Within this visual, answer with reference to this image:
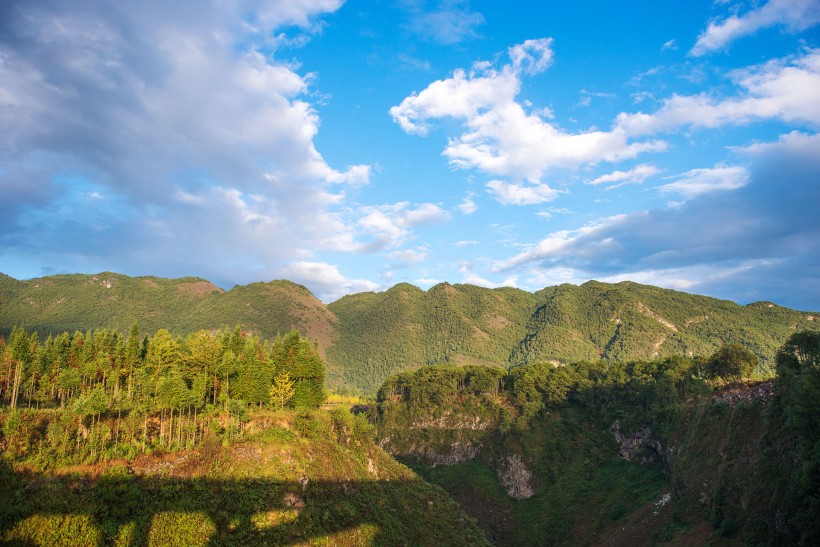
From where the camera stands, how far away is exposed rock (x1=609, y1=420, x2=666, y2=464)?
286 ft

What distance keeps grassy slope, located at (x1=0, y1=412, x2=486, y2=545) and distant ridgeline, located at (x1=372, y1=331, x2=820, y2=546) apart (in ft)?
96.8

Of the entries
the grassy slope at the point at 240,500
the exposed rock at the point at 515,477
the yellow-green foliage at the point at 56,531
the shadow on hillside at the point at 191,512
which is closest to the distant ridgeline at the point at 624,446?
the exposed rock at the point at 515,477

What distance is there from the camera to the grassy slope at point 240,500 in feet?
107

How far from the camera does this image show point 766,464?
41.3 metres

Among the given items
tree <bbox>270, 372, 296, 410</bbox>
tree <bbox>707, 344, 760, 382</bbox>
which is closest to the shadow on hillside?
tree <bbox>270, 372, 296, 410</bbox>

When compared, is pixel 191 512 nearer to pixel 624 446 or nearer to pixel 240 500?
pixel 240 500

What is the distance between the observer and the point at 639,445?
302ft

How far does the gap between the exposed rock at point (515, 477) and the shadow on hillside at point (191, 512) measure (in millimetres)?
48730

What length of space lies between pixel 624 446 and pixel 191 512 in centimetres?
9286

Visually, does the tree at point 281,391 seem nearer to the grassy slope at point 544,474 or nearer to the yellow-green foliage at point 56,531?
the yellow-green foliage at point 56,531

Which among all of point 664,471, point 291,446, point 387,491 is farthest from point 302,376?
point 664,471

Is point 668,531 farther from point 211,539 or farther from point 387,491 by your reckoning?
point 211,539

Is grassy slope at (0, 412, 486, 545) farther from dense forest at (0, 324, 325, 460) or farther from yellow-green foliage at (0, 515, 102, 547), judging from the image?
dense forest at (0, 324, 325, 460)

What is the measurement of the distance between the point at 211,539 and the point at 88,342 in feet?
144
